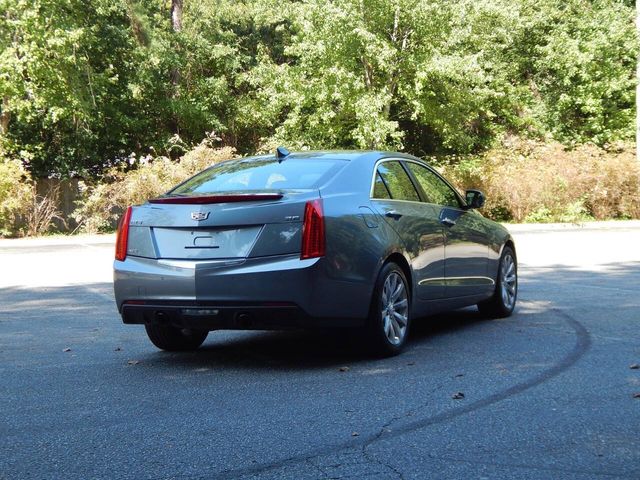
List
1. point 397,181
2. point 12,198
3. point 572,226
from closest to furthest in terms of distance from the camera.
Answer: point 397,181
point 12,198
point 572,226

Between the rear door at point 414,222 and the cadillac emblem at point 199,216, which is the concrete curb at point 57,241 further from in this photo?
the cadillac emblem at point 199,216

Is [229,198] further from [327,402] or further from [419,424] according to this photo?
[419,424]

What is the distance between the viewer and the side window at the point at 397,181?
7.89 m

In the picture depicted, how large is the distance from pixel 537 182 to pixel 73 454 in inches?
1013

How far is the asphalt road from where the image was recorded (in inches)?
179

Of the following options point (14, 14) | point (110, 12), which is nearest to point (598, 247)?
point (14, 14)

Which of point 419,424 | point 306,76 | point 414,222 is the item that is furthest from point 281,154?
point 306,76

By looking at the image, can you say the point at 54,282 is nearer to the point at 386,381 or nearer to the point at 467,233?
the point at 467,233

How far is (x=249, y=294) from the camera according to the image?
6602 millimetres

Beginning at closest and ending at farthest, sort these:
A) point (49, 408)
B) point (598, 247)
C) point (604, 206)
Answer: point (49, 408) → point (598, 247) → point (604, 206)

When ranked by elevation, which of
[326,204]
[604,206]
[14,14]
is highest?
[14,14]

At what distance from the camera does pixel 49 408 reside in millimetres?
5832

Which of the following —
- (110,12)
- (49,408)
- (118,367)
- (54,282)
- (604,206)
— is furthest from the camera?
(110,12)

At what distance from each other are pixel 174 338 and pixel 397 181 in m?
2.28
